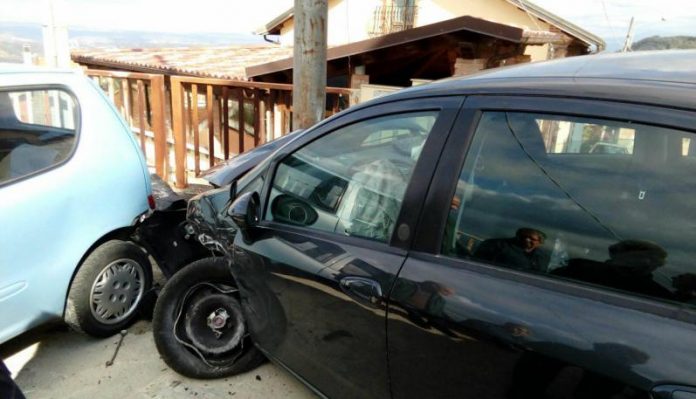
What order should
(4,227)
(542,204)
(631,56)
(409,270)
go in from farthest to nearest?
(4,227), (631,56), (409,270), (542,204)

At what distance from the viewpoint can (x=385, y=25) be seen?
15492 mm

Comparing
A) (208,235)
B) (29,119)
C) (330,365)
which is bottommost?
(330,365)

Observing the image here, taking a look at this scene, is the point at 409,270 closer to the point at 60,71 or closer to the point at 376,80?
the point at 60,71

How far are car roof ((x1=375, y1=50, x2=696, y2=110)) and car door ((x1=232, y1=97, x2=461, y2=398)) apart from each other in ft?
0.38

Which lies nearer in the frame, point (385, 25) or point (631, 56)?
point (631, 56)

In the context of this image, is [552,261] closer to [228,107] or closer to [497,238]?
[497,238]

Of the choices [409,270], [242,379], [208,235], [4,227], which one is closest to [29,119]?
[4,227]

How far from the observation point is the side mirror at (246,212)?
2.14 meters

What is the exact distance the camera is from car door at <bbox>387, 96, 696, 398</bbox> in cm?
115

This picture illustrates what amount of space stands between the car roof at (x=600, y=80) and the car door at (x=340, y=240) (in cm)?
12

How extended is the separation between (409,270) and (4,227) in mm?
2246

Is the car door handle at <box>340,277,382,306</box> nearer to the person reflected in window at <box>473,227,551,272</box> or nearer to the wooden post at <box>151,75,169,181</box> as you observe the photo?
the person reflected in window at <box>473,227,551,272</box>

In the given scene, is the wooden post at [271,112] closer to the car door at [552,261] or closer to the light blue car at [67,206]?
the light blue car at [67,206]

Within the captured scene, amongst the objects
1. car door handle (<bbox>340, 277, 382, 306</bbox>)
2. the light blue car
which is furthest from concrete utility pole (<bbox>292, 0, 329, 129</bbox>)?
car door handle (<bbox>340, 277, 382, 306</bbox>)
